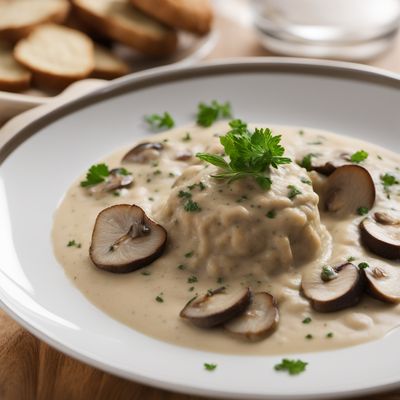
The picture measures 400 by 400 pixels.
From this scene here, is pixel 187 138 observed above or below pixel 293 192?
below

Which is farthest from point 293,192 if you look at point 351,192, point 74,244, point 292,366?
point 74,244

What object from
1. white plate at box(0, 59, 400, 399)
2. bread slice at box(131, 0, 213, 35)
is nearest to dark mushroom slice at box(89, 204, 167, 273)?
white plate at box(0, 59, 400, 399)

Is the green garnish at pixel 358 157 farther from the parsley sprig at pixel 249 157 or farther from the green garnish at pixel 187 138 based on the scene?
the green garnish at pixel 187 138

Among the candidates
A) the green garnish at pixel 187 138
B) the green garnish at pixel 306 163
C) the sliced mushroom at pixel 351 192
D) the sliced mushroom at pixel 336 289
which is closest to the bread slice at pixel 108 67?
the green garnish at pixel 187 138

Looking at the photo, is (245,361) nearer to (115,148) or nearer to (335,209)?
(335,209)

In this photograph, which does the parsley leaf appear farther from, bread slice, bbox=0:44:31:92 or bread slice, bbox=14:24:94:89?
bread slice, bbox=0:44:31:92

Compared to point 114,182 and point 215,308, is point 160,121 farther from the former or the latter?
point 215,308

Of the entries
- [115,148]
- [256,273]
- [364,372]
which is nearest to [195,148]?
[115,148]
